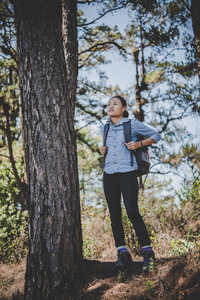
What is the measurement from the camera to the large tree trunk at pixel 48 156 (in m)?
2.08

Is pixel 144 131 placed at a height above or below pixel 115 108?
below

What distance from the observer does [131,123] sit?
8.58 feet

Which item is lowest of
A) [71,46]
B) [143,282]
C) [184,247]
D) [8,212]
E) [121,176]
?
[184,247]

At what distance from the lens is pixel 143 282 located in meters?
1.98

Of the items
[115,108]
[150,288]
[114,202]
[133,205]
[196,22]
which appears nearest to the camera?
[150,288]

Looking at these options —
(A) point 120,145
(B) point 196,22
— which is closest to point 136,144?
(A) point 120,145

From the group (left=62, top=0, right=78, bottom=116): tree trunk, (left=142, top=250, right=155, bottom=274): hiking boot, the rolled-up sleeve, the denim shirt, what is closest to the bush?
(left=62, top=0, right=78, bottom=116): tree trunk

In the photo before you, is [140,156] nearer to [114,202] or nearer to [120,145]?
[120,145]

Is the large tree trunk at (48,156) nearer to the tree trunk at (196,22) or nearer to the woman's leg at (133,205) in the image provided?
the woman's leg at (133,205)

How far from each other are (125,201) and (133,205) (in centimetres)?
9

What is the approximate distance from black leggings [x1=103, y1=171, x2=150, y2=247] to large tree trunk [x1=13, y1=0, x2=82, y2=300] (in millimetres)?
409

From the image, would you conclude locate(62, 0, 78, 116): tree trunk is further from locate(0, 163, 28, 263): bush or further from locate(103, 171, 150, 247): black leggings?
locate(0, 163, 28, 263): bush

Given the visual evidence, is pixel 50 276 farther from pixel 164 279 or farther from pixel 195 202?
pixel 195 202

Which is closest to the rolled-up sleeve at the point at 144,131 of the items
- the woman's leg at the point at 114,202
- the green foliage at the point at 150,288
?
the woman's leg at the point at 114,202
